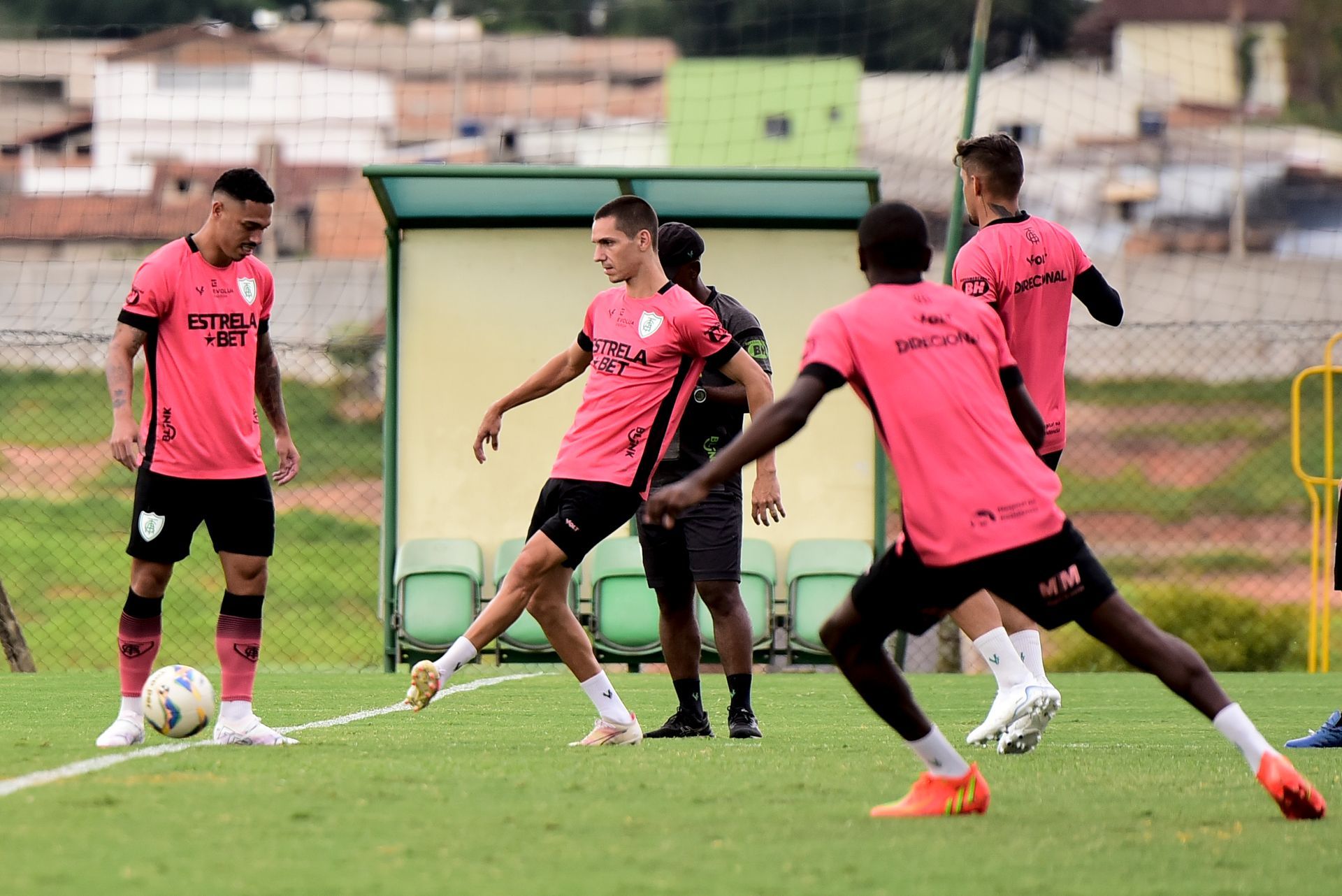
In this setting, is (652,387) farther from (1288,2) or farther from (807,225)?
(1288,2)

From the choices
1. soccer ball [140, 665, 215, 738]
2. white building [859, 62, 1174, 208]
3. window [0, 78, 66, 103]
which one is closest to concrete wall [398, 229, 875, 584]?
soccer ball [140, 665, 215, 738]

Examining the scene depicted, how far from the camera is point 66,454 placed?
2702 centimetres

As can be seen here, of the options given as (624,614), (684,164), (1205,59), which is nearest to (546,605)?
(624,614)

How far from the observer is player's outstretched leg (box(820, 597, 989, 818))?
487 cm

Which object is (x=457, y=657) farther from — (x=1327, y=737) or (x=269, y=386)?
(x=1327, y=737)

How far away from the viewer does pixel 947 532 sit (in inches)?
188

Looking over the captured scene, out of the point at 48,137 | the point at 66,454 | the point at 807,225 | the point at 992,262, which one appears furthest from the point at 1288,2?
the point at 992,262

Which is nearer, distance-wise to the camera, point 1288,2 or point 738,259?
point 738,259

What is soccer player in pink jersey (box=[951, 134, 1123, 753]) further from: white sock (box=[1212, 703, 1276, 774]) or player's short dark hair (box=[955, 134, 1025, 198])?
white sock (box=[1212, 703, 1276, 774])

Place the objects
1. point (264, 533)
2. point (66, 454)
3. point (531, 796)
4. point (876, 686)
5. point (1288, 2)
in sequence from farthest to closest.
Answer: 1. point (1288, 2)
2. point (66, 454)
3. point (264, 533)
4. point (531, 796)
5. point (876, 686)

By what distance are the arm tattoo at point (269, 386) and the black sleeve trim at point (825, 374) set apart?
9.11 feet

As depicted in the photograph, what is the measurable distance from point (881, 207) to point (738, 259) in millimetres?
7735

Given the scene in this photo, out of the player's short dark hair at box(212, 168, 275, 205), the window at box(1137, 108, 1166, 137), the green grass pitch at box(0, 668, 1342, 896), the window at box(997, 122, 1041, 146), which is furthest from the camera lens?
the window at box(1137, 108, 1166, 137)

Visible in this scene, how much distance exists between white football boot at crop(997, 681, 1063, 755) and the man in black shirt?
1.18 m
